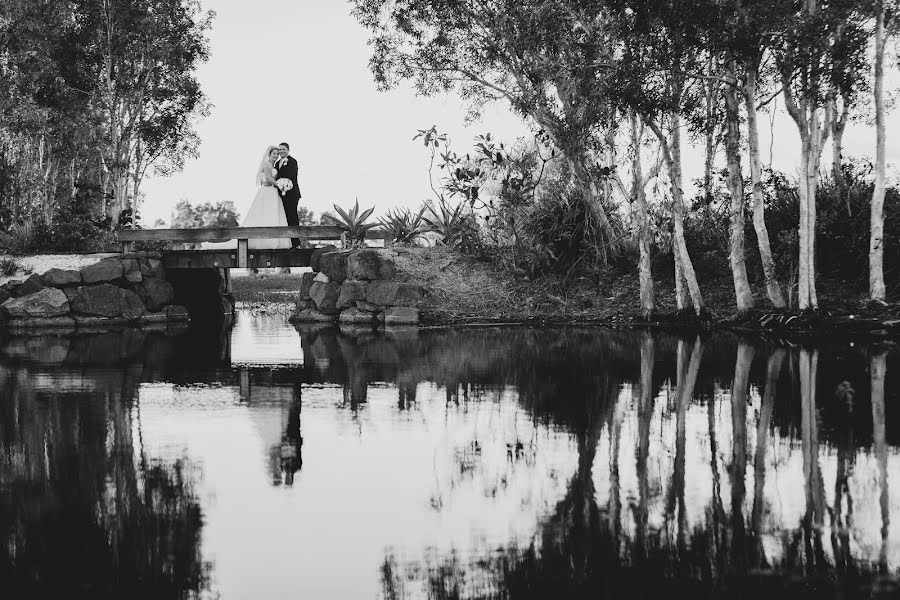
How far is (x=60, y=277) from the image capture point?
26469mm

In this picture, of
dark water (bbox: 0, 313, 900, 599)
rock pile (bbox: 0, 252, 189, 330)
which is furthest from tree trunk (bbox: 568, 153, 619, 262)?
dark water (bbox: 0, 313, 900, 599)

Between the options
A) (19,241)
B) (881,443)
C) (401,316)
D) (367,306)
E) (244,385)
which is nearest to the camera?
(881,443)

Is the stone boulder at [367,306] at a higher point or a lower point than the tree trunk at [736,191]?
lower

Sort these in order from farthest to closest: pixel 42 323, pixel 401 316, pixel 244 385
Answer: pixel 42 323, pixel 401 316, pixel 244 385

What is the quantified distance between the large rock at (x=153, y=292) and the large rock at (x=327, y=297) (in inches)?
197

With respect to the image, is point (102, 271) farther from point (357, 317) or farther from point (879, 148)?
point (879, 148)

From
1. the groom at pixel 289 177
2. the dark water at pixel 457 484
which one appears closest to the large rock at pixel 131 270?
the groom at pixel 289 177

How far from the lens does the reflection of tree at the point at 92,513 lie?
4.81 metres

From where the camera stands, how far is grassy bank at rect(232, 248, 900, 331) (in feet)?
75.5

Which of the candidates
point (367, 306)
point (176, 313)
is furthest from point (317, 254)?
point (176, 313)

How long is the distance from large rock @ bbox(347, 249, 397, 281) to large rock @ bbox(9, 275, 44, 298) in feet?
27.7

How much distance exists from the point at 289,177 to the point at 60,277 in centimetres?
712

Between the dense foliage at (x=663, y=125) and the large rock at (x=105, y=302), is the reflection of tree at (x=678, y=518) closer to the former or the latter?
the dense foliage at (x=663, y=125)

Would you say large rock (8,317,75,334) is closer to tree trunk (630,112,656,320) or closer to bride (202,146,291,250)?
bride (202,146,291,250)
